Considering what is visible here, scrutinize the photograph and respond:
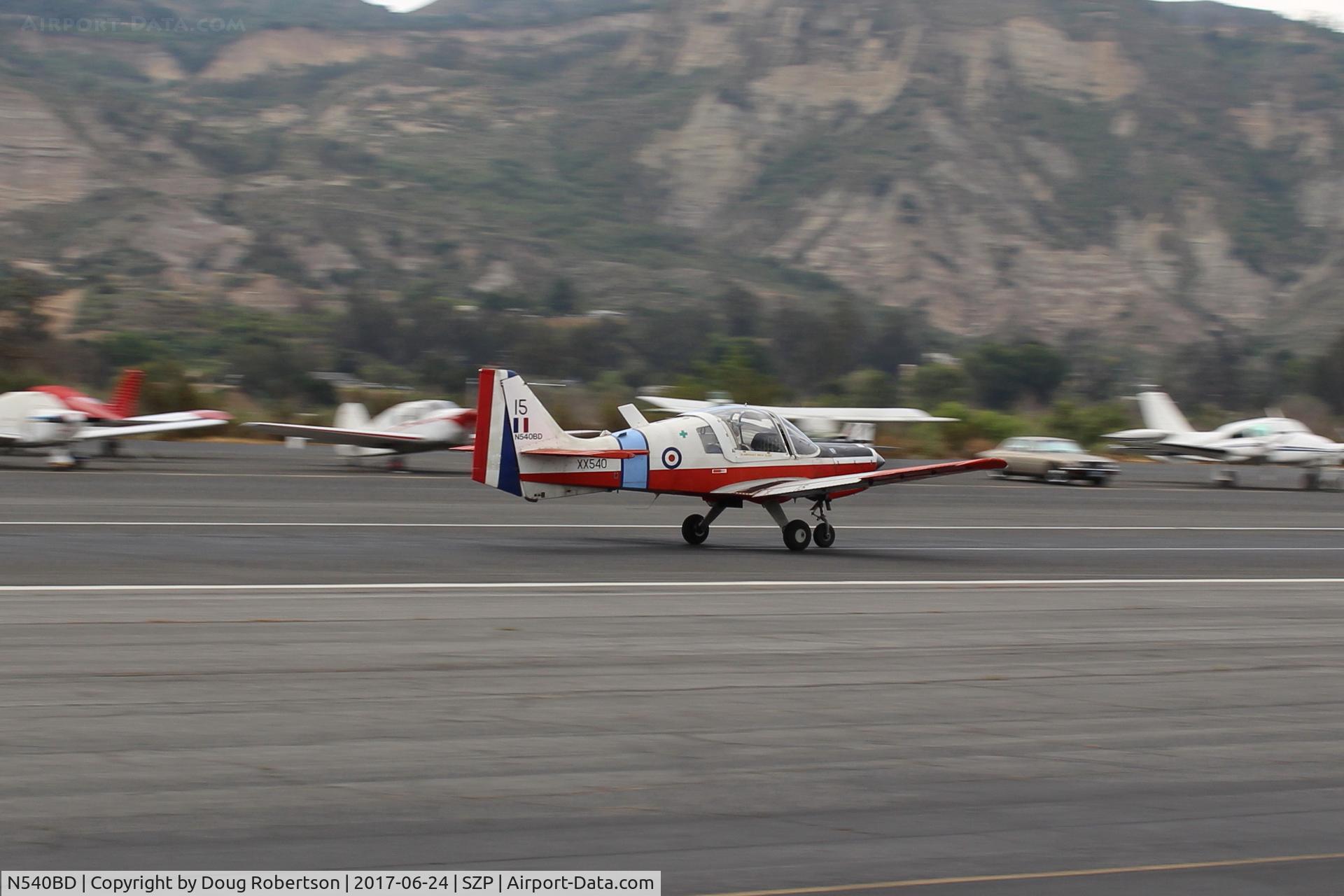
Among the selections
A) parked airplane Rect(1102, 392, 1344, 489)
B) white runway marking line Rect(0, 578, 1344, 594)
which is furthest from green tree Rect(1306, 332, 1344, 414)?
white runway marking line Rect(0, 578, 1344, 594)

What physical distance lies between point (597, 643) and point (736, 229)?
512ft

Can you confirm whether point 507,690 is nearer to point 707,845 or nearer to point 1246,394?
point 707,845

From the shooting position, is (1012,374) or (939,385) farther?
(1012,374)

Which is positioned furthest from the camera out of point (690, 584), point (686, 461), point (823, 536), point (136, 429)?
point (136, 429)

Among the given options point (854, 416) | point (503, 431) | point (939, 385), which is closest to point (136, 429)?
point (503, 431)

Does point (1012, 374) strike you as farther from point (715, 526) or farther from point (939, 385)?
point (715, 526)

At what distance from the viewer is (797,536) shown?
20609mm

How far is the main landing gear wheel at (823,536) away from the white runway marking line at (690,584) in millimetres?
3342

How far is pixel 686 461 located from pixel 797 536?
1973mm

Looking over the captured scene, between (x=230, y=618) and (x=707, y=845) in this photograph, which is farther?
(x=230, y=618)

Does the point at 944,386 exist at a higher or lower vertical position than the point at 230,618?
higher

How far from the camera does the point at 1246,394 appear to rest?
113 m

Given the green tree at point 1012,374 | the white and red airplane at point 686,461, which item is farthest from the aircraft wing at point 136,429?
the green tree at point 1012,374

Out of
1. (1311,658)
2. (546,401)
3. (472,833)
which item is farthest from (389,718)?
(546,401)
